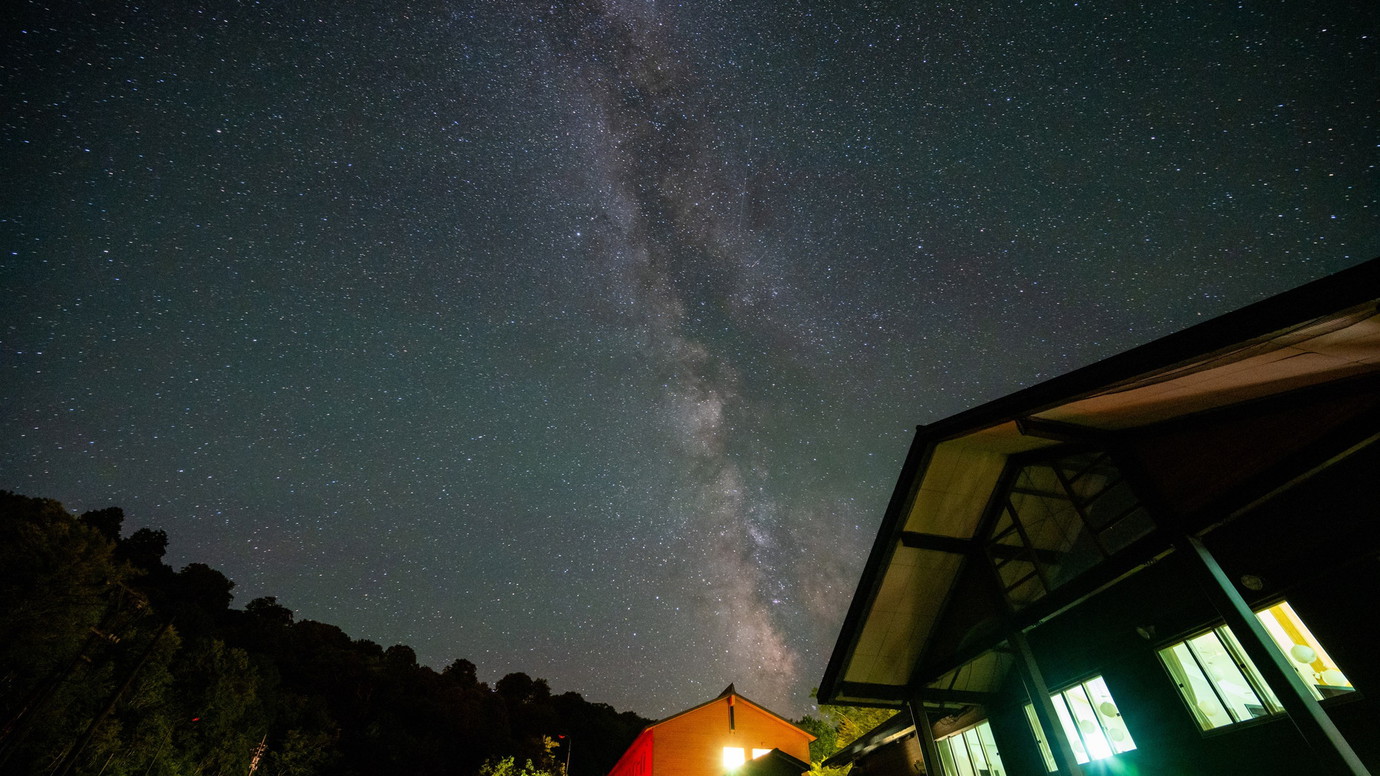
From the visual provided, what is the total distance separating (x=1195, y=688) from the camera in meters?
6.31

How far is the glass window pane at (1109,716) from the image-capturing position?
22.8ft

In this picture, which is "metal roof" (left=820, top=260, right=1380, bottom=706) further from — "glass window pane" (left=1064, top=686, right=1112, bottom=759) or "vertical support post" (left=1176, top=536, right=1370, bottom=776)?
"vertical support post" (left=1176, top=536, right=1370, bottom=776)

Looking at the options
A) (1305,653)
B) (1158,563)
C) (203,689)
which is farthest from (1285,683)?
(203,689)

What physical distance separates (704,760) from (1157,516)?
29936mm

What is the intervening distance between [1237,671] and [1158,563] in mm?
1385

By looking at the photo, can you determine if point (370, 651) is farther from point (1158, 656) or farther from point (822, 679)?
point (1158, 656)

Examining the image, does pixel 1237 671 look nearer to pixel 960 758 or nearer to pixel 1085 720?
pixel 1085 720

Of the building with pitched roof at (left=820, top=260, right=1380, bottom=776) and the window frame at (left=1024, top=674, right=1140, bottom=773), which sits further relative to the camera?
the window frame at (left=1024, top=674, right=1140, bottom=773)

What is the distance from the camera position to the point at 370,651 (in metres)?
54.2

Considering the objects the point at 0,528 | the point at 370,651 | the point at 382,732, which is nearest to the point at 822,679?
the point at 0,528

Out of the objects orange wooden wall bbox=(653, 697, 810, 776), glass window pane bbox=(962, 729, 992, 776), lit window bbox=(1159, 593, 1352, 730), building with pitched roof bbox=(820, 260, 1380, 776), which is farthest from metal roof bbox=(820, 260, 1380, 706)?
orange wooden wall bbox=(653, 697, 810, 776)

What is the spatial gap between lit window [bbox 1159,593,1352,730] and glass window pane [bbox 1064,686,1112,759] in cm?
146

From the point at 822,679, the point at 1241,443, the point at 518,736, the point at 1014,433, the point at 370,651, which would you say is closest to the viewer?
the point at 1241,443

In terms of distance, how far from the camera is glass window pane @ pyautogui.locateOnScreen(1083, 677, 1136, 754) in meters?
6.96
